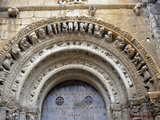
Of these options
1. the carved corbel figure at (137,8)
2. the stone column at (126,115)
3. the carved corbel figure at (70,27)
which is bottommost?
the stone column at (126,115)

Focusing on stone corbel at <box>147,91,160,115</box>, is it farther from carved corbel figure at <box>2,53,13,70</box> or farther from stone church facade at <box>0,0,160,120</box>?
carved corbel figure at <box>2,53,13,70</box>

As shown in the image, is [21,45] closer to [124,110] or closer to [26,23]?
[26,23]

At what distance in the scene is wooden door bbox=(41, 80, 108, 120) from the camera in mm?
6188

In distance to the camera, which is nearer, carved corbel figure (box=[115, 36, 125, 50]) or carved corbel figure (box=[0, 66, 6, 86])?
carved corbel figure (box=[0, 66, 6, 86])

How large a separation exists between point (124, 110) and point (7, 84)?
2.85 m

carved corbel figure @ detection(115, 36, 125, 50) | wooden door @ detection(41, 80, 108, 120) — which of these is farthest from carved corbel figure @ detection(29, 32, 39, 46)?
carved corbel figure @ detection(115, 36, 125, 50)

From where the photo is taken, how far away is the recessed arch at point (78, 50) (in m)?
5.65

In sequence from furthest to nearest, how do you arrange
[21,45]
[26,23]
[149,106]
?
[26,23] → [21,45] → [149,106]

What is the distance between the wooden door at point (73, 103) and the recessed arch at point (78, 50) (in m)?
0.60

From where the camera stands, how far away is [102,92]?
628 centimetres

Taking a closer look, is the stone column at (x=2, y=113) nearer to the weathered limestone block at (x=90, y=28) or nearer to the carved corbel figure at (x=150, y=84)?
the weathered limestone block at (x=90, y=28)

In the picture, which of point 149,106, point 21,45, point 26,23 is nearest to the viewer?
point 149,106

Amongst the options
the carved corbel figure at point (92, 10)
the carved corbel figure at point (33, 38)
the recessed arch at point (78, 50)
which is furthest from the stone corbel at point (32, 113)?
the carved corbel figure at point (92, 10)

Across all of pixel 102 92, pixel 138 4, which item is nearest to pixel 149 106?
pixel 102 92
